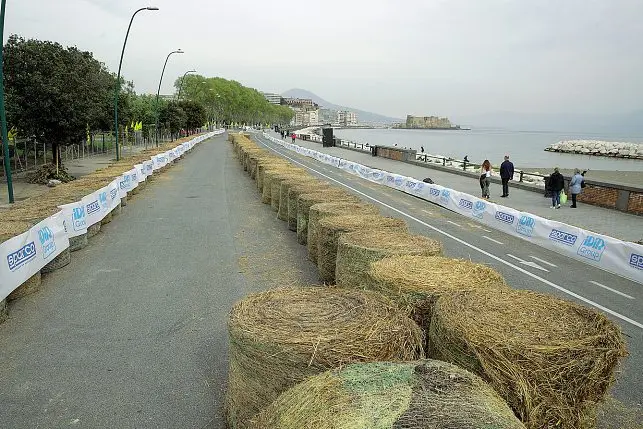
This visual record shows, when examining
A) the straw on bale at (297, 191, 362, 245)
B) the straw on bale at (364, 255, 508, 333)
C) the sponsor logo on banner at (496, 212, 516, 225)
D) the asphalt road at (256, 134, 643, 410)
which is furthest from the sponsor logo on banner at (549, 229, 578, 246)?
the straw on bale at (364, 255, 508, 333)

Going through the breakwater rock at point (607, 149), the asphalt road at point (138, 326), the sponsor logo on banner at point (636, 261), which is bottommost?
the asphalt road at point (138, 326)

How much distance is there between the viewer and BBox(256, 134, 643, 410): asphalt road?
6781 millimetres

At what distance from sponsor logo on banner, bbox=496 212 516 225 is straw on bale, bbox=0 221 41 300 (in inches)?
499

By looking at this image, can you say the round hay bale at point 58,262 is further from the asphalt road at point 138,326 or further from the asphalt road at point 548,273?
the asphalt road at point 548,273

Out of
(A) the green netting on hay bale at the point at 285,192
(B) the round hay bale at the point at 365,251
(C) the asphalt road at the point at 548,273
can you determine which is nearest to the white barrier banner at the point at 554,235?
(C) the asphalt road at the point at 548,273

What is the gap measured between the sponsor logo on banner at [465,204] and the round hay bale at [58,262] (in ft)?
43.4

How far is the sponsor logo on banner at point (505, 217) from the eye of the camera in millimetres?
14718

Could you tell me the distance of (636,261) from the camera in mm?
9914

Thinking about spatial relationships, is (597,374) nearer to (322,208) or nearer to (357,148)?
(322,208)

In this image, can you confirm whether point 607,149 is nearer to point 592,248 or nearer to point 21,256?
point 592,248

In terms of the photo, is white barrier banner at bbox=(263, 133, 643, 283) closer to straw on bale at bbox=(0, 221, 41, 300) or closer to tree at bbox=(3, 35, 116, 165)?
straw on bale at bbox=(0, 221, 41, 300)

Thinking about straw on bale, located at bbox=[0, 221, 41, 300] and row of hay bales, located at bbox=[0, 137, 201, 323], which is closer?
straw on bale, located at bbox=[0, 221, 41, 300]

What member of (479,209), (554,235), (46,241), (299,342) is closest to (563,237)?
(554,235)

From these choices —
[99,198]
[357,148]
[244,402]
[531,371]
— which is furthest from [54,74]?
[357,148]
